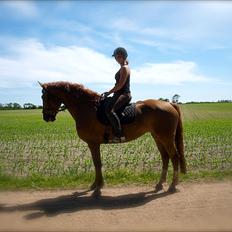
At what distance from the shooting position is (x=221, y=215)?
615 centimetres

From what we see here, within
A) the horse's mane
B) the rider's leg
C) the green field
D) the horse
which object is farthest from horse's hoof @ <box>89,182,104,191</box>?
the horse's mane

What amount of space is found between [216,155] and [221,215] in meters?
6.78

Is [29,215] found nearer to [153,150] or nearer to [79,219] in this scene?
[79,219]

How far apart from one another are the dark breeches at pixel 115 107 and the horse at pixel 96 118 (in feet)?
0.86

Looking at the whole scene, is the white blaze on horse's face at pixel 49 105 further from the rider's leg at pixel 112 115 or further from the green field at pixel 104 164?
the green field at pixel 104 164

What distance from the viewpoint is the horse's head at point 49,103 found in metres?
8.06

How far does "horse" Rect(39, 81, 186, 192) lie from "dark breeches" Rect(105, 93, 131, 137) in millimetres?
261

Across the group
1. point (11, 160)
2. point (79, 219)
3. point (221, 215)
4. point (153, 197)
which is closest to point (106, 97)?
point (153, 197)

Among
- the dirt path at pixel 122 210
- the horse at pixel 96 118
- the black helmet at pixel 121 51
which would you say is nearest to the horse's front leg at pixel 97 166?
the horse at pixel 96 118

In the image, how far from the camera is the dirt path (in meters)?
5.78

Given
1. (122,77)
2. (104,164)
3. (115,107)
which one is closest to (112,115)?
(115,107)

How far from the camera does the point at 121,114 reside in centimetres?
805

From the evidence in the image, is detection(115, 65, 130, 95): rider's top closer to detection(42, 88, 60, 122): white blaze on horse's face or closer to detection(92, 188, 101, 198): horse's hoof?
detection(42, 88, 60, 122): white blaze on horse's face

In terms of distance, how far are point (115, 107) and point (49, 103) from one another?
1.49 m
